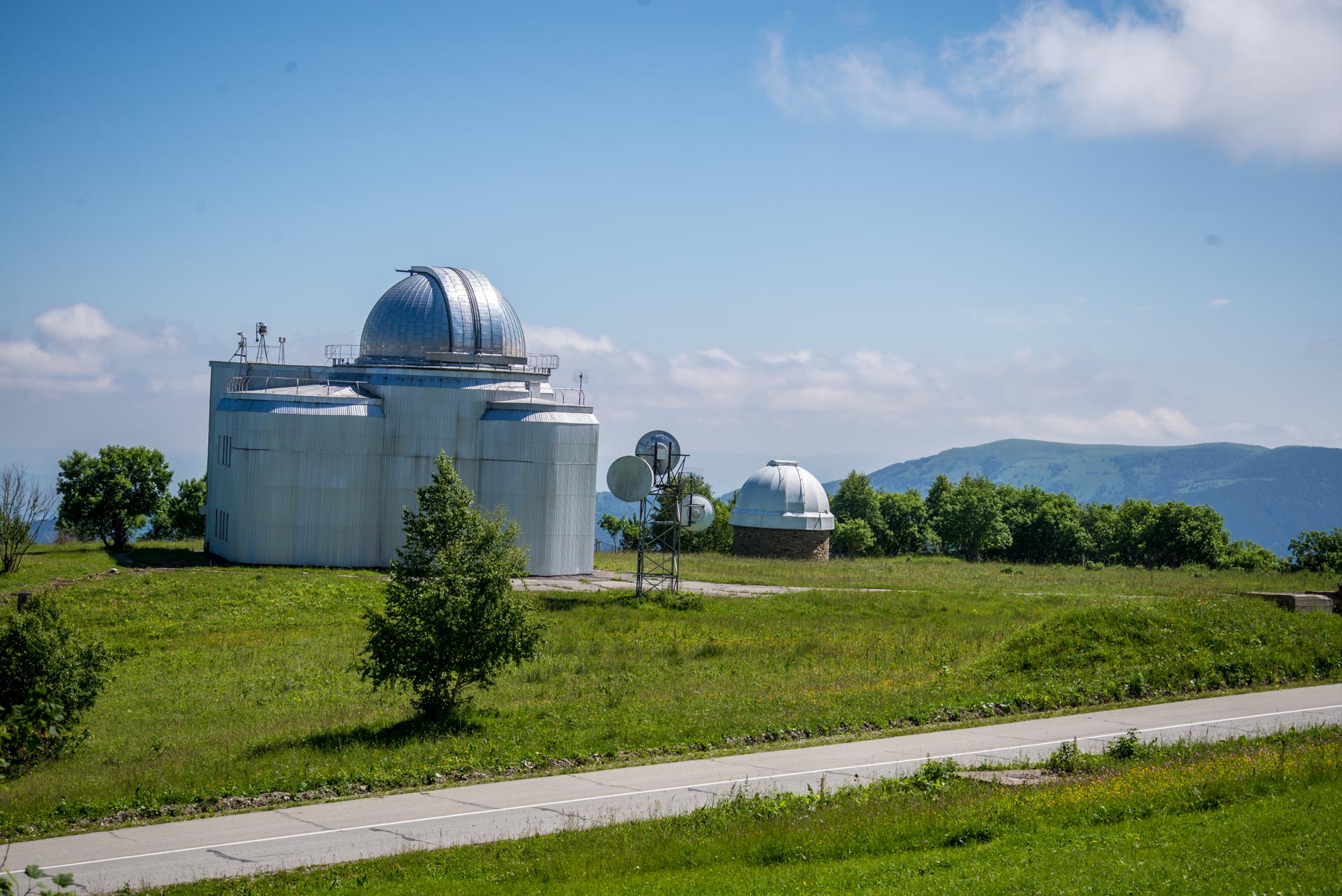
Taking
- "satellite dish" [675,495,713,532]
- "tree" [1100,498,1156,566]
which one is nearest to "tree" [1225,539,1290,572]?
"tree" [1100,498,1156,566]

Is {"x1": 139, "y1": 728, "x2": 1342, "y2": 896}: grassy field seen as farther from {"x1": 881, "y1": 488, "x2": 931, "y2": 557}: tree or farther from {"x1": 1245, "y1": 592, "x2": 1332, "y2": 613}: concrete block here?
{"x1": 881, "y1": 488, "x2": 931, "y2": 557}: tree

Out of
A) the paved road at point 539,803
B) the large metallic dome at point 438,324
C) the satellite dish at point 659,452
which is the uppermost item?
the large metallic dome at point 438,324

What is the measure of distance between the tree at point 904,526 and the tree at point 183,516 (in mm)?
49173

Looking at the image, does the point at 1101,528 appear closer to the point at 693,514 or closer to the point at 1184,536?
the point at 1184,536

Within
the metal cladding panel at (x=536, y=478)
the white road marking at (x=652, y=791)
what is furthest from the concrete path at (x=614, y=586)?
the white road marking at (x=652, y=791)

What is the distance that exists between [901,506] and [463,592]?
230 feet

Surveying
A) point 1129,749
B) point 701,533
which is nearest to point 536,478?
point 701,533

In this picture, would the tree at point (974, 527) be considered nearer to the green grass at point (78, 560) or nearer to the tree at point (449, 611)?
the green grass at point (78, 560)

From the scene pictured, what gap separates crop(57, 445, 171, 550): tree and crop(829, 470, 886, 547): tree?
48572 mm

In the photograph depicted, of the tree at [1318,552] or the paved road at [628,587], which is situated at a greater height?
the tree at [1318,552]

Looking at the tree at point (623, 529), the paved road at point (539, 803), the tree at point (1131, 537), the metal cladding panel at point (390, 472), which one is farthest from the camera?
the tree at point (623, 529)

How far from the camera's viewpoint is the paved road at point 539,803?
13438 millimetres

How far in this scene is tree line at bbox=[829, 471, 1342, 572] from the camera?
2726 inches

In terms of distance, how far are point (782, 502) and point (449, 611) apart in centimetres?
4624
